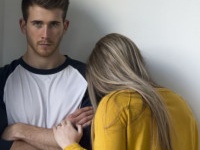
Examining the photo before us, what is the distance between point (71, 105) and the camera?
1.77m

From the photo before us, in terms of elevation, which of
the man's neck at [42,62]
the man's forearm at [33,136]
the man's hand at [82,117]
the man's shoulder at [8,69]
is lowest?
the man's forearm at [33,136]

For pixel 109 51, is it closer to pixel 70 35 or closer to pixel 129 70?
pixel 129 70

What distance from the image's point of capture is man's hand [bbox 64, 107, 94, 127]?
5.40 feet

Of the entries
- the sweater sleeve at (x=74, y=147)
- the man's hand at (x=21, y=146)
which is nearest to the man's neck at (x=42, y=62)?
the man's hand at (x=21, y=146)

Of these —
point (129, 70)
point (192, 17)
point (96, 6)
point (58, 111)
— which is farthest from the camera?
point (96, 6)

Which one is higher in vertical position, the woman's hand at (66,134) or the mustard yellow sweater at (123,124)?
the mustard yellow sweater at (123,124)

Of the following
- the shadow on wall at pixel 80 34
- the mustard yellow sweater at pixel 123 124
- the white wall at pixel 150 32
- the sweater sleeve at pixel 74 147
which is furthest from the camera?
the shadow on wall at pixel 80 34

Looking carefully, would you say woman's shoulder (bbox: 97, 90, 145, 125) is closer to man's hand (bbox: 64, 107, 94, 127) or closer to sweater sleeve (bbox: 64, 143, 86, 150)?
sweater sleeve (bbox: 64, 143, 86, 150)

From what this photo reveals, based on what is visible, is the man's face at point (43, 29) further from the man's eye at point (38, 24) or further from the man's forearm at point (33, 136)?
the man's forearm at point (33, 136)

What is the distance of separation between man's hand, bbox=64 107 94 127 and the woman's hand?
0.14 feet

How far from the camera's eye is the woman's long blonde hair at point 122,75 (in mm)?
1329

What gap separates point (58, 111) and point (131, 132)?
0.59 meters

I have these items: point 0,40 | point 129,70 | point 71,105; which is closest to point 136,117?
point 129,70

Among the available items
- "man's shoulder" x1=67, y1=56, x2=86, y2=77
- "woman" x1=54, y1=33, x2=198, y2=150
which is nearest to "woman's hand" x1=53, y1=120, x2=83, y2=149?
"woman" x1=54, y1=33, x2=198, y2=150
